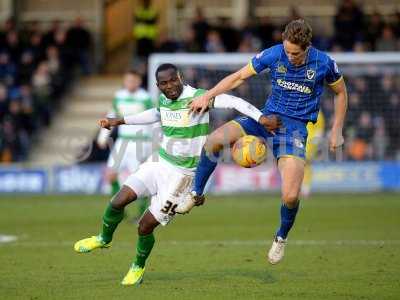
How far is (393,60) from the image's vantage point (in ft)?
63.7

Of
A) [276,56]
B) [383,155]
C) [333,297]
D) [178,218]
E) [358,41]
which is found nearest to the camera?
[333,297]

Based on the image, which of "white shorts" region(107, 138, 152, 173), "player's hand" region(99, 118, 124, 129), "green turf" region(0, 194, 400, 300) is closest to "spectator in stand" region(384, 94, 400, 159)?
"green turf" region(0, 194, 400, 300)

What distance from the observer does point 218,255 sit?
465 inches

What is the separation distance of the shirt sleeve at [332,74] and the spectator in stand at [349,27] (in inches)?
522

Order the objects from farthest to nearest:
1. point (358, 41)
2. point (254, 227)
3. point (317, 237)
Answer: point (358, 41)
point (254, 227)
point (317, 237)

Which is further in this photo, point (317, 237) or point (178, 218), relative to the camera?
point (178, 218)

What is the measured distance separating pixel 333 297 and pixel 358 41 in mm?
14628

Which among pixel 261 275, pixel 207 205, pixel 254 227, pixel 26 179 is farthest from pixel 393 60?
pixel 261 275

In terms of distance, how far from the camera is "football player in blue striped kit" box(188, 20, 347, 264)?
941 centimetres

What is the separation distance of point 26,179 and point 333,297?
46.0 feet

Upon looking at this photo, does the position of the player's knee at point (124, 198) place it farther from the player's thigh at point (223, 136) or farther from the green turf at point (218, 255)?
the player's thigh at point (223, 136)

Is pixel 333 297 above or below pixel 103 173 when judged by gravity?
above

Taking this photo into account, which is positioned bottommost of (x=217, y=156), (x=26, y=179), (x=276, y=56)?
(x=26, y=179)

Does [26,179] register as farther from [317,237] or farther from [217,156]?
[217,156]
